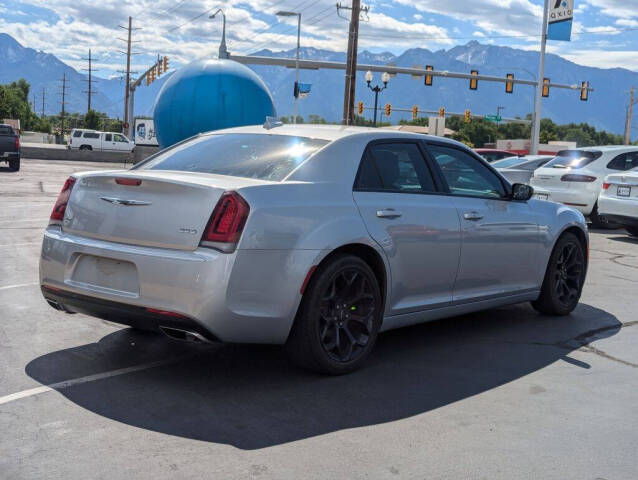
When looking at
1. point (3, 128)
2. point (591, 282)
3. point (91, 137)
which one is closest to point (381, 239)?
point (591, 282)

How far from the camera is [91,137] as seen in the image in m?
52.8

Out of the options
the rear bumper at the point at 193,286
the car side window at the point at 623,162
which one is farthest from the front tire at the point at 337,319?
the car side window at the point at 623,162

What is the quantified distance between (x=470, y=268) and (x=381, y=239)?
1092 mm

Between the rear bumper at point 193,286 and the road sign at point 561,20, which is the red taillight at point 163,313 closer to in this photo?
the rear bumper at point 193,286

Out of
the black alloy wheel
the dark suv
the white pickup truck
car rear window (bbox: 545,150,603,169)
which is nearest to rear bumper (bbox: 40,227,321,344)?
the black alloy wheel

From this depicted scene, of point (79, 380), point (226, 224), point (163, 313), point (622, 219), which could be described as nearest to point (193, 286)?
point (163, 313)

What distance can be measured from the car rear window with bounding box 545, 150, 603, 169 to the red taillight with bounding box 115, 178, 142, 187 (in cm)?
1240

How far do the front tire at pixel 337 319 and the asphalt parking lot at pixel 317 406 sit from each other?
137 millimetres

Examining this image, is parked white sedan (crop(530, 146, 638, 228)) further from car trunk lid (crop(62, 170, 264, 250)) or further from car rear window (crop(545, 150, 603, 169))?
car trunk lid (crop(62, 170, 264, 250))

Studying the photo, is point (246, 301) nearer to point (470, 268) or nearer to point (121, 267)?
point (121, 267)

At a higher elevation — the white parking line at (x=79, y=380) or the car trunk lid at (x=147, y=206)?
the car trunk lid at (x=147, y=206)

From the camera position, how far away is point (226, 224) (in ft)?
14.3

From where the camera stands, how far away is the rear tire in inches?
273

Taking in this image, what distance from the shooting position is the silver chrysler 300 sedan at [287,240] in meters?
4.37
